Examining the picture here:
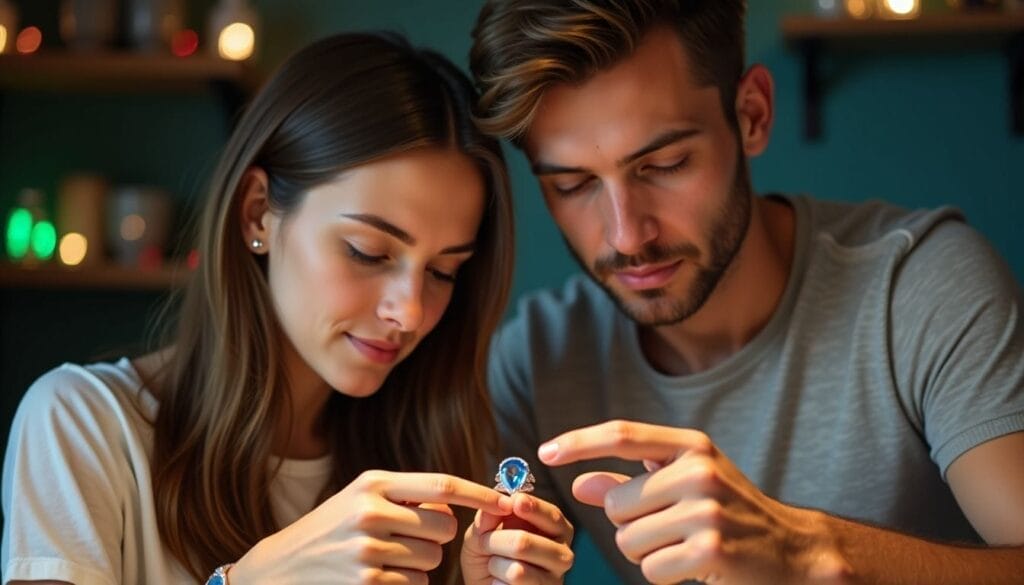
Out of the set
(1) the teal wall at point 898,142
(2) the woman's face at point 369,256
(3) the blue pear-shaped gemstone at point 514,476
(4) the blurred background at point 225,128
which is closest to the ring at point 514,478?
(3) the blue pear-shaped gemstone at point 514,476

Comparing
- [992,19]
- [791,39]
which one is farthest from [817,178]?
[992,19]

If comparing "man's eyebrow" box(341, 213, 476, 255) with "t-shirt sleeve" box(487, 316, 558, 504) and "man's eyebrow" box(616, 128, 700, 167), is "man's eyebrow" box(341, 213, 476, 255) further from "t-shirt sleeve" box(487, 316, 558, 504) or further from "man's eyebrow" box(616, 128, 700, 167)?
"t-shirt sleeve" box(487, 316, 558, 504)

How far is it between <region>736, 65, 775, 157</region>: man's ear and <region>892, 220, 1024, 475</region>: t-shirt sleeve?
30 cm

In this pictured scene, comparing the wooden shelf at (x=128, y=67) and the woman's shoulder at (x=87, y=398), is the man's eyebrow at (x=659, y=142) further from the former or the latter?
the wooden shelf at (x=128, y=67)

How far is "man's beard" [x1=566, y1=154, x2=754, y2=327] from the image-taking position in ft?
6.33

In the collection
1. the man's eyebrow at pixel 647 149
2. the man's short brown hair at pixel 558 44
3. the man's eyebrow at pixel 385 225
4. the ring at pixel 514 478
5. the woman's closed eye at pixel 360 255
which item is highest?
the man's short brown hair at pixel 558 44

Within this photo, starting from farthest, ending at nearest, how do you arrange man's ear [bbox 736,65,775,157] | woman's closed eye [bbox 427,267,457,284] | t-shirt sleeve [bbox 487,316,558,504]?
t-shirt sleeve [bbox 487,316,558,504] < man's ear [bbox 736,65,775,157] < woman's closed eye [bbox 427,267,457,284]

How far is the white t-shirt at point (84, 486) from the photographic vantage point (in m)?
1.61

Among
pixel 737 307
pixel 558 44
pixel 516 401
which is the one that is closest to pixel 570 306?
pixel 516 401

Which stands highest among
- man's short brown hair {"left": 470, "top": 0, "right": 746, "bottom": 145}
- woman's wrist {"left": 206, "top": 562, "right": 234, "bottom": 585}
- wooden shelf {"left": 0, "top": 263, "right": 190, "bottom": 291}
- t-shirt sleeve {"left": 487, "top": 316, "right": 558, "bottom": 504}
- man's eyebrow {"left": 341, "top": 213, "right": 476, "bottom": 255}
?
man's short brown hair {"left": 470, "top": 0, "right": 746, "bottom": 145}

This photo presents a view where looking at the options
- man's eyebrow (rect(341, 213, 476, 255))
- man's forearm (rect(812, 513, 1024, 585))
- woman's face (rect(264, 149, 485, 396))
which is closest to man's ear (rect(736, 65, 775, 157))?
woman's face (rect(264, 149, 485, 396))

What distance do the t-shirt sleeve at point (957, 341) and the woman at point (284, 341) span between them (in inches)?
24.4

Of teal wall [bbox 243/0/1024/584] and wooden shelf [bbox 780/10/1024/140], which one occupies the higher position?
wooden shelf [bbox 780/10/1024/140]

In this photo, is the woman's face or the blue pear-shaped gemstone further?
the woman's face
